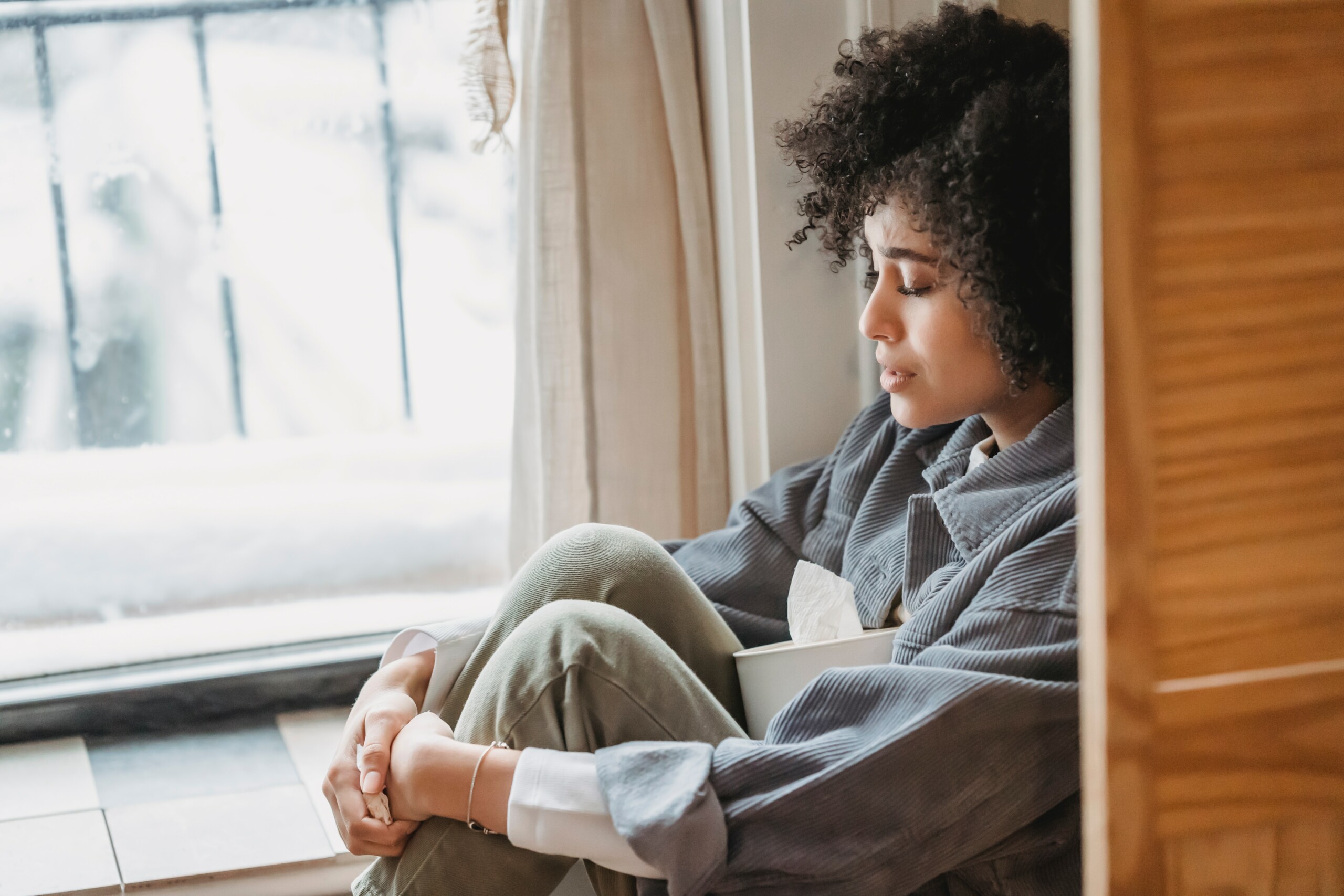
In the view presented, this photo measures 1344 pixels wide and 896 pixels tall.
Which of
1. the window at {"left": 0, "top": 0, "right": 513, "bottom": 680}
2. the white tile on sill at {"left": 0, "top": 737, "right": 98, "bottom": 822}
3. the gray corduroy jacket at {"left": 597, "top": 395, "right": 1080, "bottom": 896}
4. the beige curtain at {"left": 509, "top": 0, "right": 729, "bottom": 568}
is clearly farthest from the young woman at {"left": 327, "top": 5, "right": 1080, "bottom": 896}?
the window at {"left": 0, "top": 0, "right": 513, "bottom": 680}

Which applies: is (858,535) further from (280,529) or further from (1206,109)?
(280,529)

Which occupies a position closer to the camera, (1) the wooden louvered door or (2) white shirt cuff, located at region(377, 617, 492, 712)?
(1) the wooden louvered door

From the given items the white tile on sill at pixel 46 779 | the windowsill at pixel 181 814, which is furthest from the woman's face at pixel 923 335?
the white tile on sill at pixel 46 779

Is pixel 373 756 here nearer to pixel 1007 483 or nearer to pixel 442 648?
pixel 442 648

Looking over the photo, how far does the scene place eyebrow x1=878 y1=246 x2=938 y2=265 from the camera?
1.15 m

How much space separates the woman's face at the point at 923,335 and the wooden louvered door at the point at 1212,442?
1.41ft

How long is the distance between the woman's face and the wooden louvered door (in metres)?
0.43

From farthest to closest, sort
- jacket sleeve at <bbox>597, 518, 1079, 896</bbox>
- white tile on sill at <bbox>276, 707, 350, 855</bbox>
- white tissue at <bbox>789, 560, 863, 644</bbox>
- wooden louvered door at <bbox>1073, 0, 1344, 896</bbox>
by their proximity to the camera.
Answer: white tile on sill at <bbox>276, 707, 350, 855</bbox> < white tissue at <bbox>789, 560, 863, 644</bbox> < jacket sleeve at <bbox>597, 518, 1079, 896</bbox> < wooden louvered door at <bbox>1073, 0, 1344, 896</bbox>

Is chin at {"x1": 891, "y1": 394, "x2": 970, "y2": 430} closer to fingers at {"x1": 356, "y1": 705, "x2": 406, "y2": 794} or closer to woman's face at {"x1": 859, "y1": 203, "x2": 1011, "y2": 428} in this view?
woman's face at {"x1": 859, "y1": 203, "x2": 1011, "y2": 428}

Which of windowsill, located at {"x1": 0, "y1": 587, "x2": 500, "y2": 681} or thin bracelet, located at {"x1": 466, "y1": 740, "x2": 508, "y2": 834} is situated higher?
thin bracelet, located at {"x1": 466, "y1": 740, "x2": 508, "y2": 834}

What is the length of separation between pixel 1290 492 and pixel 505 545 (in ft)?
5.19

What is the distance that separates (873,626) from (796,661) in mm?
147

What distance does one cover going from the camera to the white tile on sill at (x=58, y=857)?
1.38m

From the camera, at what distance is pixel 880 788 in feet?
2.96
